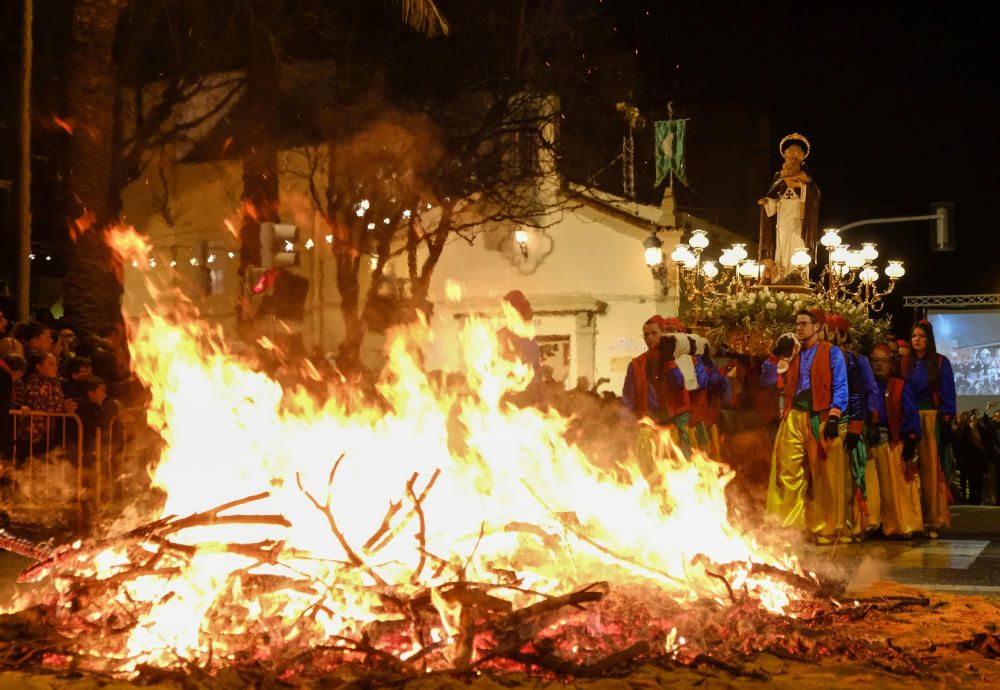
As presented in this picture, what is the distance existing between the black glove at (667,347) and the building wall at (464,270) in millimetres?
17793

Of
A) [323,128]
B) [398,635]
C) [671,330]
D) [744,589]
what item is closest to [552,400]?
[671,330]

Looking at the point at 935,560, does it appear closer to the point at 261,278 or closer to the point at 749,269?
the point at 261,278

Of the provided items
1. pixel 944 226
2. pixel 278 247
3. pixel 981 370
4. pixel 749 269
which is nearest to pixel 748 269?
pixel 749 269

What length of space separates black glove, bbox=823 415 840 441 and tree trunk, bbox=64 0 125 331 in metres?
8.77

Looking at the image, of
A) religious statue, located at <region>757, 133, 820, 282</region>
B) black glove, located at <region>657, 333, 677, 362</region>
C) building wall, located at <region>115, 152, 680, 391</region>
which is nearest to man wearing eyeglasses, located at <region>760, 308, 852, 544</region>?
black glove, located at <region>657, 333, 677, 362</region>

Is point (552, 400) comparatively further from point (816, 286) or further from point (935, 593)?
point (816, 286)

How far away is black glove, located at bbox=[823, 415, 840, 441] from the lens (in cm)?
972

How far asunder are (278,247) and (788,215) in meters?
8.04

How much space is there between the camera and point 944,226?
23.2 metres

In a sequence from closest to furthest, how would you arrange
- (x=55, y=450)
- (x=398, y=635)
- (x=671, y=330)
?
1. (x=398, y=635)
2. (x=55, y=450)
3. (x=671, y=330)

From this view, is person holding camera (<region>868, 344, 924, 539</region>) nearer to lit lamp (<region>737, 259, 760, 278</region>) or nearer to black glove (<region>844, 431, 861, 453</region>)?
black glove (<region>844, 431, 861, 453</region>)

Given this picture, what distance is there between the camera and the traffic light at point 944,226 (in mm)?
23156

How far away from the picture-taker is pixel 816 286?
19.5 m

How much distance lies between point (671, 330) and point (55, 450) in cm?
569
